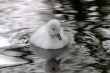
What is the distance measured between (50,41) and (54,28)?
25cm

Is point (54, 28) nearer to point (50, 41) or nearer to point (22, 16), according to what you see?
point (50, 41)

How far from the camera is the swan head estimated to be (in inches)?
232

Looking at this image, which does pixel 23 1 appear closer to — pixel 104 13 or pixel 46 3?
pixel 46 3

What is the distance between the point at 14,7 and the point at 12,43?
1.97 meters

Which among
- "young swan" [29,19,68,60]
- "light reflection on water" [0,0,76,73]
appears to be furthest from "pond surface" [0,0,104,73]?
"young swan" [29,19,68,60]

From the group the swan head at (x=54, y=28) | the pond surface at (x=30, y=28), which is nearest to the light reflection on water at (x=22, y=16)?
the pond surface at (x=30, y=28)

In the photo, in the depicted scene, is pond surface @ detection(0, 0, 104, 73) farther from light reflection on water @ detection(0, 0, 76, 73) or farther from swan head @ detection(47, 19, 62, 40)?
swan head @ detection(47, 19, 62, 40)

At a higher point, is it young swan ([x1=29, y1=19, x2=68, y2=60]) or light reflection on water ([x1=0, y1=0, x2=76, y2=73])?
light reflection on water ([x1=0, y1=0, x2=76, y2=73])

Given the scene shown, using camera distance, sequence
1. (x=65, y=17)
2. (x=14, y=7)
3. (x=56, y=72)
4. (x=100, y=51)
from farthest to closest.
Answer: (x=14, y=7) → (x=65, y=17) → (x=100, y=51) → (x=56, y=72)

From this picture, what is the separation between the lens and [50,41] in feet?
19.8

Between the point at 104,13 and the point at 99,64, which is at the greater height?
the point at 104,13

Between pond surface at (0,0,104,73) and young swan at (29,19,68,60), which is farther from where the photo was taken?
young swan at (29,19,68,60)

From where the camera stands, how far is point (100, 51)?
19.4 ft

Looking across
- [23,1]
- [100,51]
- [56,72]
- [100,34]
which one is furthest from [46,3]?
[56,72]
